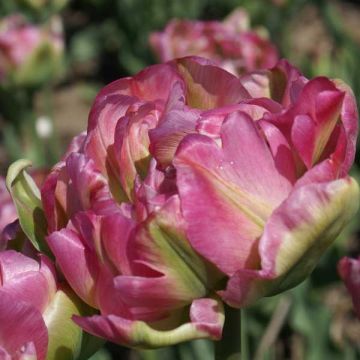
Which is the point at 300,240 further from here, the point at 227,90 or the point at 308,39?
the point at 308,39

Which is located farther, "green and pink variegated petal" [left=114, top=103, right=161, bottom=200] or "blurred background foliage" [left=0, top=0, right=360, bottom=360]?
"blurred background foliage" [left=0, top=0, right=360, bottom=360]

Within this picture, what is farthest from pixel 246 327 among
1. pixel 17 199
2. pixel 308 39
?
pixel 308 39

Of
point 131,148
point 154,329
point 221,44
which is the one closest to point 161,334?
point 154,329

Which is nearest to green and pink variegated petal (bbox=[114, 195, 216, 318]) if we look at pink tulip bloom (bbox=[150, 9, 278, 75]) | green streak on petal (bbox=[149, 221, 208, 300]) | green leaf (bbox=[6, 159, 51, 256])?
green streak on petal (bbox=[149, 221, 208, 300])

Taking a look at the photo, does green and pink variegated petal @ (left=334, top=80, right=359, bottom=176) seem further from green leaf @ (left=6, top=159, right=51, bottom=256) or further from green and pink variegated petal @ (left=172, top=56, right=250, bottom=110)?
green leaf @ (left=6, top=159, right=51, bottom=256)

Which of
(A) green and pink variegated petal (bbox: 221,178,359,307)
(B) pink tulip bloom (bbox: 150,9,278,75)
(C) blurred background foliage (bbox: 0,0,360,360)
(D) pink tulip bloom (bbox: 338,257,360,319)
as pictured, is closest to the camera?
(A) green and pink variegated petal (bbox: 221,178,359,307)

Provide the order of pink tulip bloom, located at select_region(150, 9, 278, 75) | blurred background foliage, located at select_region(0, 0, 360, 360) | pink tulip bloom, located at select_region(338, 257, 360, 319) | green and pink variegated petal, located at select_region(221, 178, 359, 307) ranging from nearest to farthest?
green and pink variegated petal, located at select_region(221, 178, 359, 307) < pink tulip bloom, located at select_region(338, 257, 360, 319) < blurred background foliage, located at select_region(0, 0, 360, 360) < pink tulip bloom, located at select_region(150, 9, 278, 75)

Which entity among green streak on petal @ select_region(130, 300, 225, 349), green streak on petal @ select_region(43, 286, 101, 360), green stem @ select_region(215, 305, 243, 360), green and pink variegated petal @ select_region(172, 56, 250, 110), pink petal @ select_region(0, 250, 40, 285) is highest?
green and pink variegated petal @ select_region(172, 56, 250, 110)
